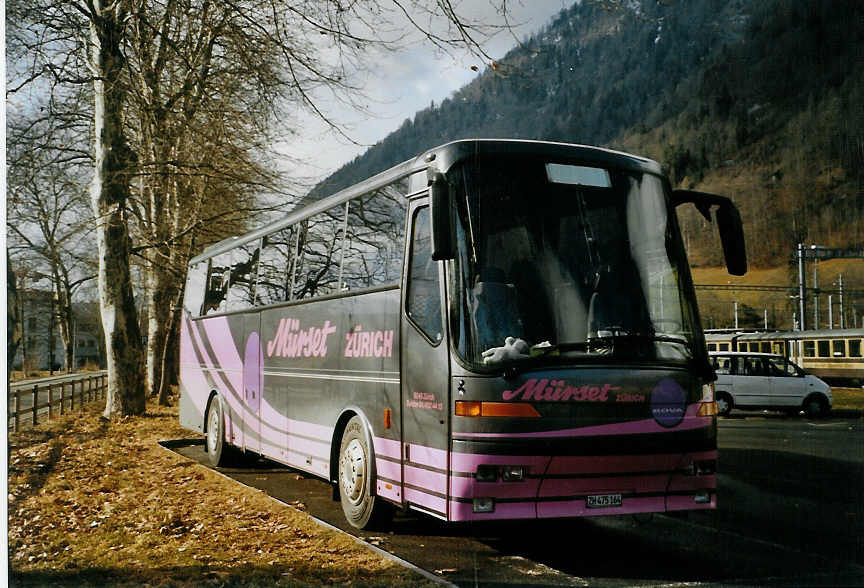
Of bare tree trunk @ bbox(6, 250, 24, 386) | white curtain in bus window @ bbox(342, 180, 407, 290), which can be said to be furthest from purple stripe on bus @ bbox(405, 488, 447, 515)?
bare tree trunk @ bbox(6, 250, 24, 386)

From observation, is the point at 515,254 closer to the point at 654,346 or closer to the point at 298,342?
the point at 654,346

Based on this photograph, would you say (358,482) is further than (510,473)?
Yes

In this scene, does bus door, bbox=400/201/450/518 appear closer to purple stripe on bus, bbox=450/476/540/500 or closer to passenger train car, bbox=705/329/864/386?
purple stripe on bus, bbox=450/476/540/500

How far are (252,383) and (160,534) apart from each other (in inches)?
164

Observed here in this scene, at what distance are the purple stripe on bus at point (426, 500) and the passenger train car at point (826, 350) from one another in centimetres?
2946

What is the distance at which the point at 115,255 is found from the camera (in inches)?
773

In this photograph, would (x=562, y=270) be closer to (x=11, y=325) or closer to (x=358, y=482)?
(x=358, y=482)

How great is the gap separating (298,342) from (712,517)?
196 inches

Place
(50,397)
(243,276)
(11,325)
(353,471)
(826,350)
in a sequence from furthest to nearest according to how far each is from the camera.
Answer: (826,350), (50,397), (243,276), (353,471), (11,325)

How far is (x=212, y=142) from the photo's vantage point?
1579cm

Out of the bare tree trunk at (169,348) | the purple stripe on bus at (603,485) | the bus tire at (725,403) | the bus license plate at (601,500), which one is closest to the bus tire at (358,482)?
the purple stripe on bus at (603,485)

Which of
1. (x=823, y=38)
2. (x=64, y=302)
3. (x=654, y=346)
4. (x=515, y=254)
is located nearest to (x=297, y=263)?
(x=515, y=254)

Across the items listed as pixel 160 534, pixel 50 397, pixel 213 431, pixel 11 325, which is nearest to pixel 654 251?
pixel 160 534

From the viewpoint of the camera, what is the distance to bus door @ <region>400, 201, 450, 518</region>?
7.06 meters
